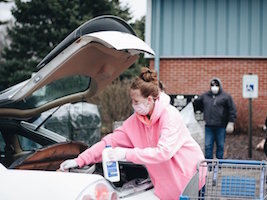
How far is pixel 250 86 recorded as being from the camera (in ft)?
39.5

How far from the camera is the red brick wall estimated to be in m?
15.8

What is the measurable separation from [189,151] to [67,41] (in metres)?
1.19

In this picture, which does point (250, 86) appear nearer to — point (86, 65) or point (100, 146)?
point (86, 65)

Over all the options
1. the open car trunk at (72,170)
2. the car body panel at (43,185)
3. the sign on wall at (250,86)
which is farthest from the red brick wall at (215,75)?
the car body panel at (43,185)

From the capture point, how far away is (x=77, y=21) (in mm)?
22516

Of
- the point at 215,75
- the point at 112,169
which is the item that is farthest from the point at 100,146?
the point at 215,75

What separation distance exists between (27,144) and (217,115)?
580 cm

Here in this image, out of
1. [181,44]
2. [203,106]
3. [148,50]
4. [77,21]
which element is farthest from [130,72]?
[148,50]

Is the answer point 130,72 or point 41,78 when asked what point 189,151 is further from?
point 130,72

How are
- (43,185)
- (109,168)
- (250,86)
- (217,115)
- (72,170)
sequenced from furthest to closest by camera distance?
(250,86), (217,115), (72,170), (109,168), (43,185)

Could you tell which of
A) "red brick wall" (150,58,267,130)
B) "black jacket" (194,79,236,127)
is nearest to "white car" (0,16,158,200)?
"black jacket" (194,79,236,127)

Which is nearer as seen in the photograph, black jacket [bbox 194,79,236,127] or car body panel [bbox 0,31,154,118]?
car body panel [bbox 0,31,154,118]

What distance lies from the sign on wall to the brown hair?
28.9 ft

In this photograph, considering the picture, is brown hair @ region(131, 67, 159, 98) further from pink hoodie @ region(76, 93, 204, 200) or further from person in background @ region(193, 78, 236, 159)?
person in background @ region(193, 78, 236, 159)
